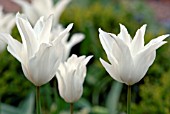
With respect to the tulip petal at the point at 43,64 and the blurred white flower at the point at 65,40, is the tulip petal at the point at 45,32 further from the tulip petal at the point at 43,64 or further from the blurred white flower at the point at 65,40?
the blurred white flower at the point at 65,40

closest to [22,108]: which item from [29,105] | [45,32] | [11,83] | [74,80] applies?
[29,105]

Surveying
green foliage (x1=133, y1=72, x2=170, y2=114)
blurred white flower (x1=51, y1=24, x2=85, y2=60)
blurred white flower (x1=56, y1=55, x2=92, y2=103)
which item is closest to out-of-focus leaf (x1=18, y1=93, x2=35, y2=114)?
green foliage (x1=133, y1=72, x2=170, y2=114)

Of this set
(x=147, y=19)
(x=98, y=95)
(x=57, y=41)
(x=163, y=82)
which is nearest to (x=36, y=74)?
(x=57, y=41)

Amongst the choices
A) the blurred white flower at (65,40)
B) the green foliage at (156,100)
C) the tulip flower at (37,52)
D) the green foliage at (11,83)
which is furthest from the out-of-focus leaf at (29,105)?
the tulip flower at (37,52)

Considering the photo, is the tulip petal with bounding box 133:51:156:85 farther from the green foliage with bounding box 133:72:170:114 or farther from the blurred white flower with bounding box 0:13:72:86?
the green foliage with bounding box 133:72:170:114

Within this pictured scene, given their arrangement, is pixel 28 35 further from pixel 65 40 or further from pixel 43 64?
pixel 65 40

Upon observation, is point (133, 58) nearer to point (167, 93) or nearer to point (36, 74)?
point (36, 74)
